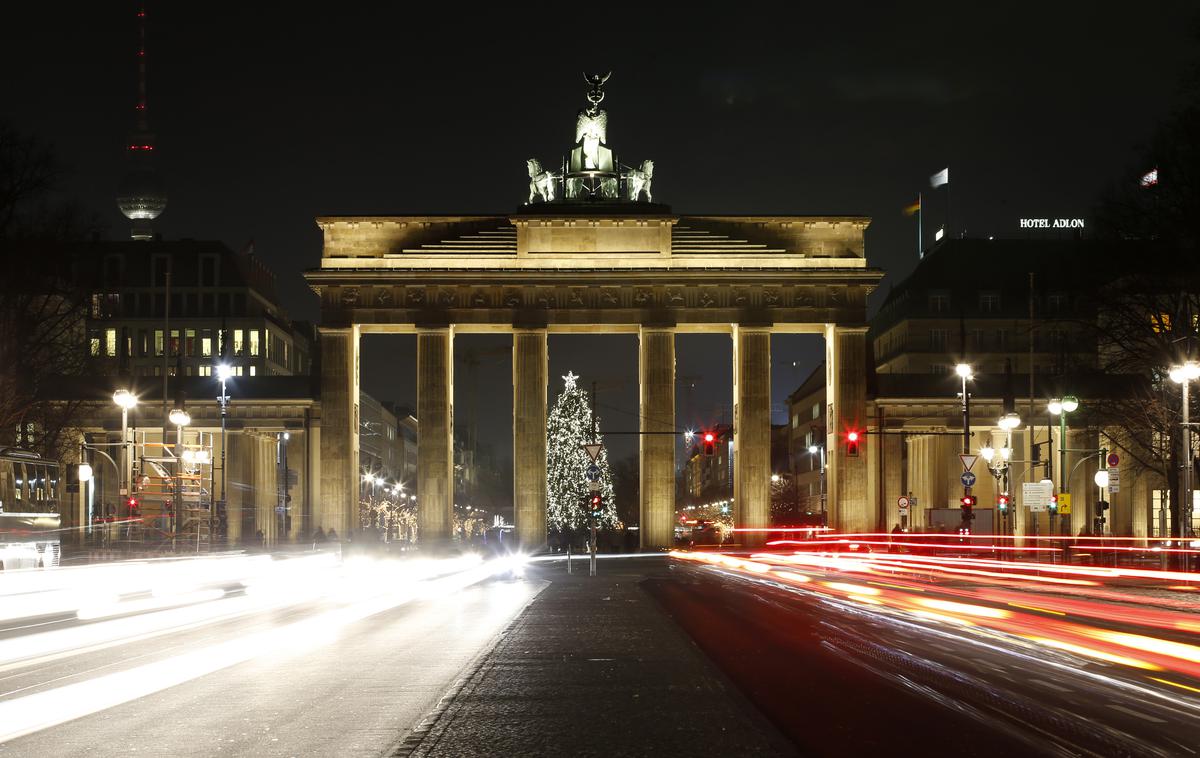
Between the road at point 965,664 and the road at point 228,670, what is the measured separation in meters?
3.58

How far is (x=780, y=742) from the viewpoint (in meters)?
11.2

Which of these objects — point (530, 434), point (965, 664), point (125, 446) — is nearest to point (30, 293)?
point (125, 446)

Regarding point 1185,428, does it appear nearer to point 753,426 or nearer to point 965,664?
point 965,664

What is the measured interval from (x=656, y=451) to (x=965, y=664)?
5460 centimetres

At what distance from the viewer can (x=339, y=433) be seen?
2813 inches

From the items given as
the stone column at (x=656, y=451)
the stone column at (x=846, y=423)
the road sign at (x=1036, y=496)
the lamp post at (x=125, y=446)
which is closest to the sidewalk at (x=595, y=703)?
the road sign at (x=1036, y=496)

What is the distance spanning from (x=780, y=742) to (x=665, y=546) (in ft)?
199

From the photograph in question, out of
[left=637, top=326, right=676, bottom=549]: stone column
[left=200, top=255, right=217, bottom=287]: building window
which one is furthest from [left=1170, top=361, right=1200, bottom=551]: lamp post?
[left=200, top=255, right=217, bottom=287]: building window

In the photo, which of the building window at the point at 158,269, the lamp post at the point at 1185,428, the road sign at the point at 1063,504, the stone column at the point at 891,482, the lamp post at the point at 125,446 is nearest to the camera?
the lamp post at the point at 1185,428

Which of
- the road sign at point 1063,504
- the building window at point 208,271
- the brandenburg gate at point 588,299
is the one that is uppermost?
the building window at point 208,271

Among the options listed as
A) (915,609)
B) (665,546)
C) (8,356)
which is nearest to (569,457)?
(665,546)

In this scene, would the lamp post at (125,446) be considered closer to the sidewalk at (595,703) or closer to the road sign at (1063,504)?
the road sign at (1063,504)

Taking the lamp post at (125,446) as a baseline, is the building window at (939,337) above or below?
above

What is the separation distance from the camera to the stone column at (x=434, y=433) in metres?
70.9
